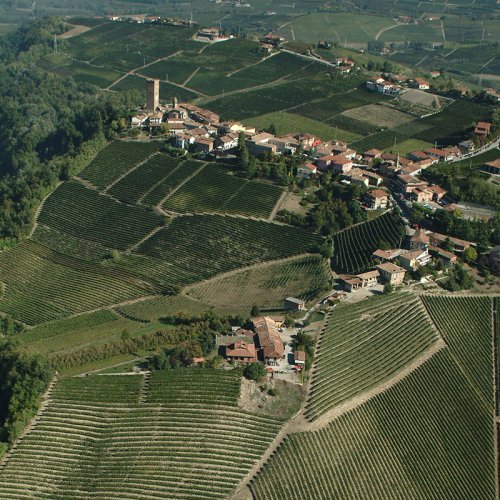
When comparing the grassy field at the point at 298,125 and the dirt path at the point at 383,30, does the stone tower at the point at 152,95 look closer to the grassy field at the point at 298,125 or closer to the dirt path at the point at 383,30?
the grassy field at the point at 298,125

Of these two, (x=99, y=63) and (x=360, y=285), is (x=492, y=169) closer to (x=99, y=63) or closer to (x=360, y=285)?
(x=360, y=285)

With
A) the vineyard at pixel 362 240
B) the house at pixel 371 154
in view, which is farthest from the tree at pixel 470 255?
the house at pixel 371 154

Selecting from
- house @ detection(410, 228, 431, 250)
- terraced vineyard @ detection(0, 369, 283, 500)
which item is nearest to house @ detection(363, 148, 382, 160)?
house @ detection(410, 228, 431, 250)

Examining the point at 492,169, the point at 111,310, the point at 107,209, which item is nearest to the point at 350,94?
the point at 492,169

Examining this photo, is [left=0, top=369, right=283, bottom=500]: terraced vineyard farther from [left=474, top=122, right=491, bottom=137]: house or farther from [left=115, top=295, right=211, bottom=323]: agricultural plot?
[left=474, top=122, right=491, bottom=137]: house

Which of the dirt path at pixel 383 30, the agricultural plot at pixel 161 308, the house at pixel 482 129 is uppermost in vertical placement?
the house at pixel 482 129

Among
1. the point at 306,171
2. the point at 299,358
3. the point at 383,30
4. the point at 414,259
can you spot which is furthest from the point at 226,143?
the point at 383,30

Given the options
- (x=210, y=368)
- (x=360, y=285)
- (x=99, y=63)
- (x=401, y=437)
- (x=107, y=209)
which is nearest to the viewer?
(x=401, y=437)
